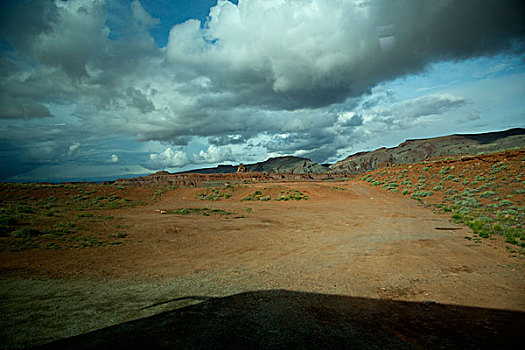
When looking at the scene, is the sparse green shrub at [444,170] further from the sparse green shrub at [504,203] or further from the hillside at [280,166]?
the hillside at [280,166]

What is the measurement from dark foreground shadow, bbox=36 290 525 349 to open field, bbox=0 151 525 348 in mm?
30

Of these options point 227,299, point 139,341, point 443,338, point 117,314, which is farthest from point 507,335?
point 117,314

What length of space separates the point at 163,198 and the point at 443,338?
3601 centimetres

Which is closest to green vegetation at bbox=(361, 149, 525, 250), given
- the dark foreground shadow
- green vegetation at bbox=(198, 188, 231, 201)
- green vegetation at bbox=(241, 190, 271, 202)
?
the dark foreground shadow

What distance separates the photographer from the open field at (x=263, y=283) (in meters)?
4.27

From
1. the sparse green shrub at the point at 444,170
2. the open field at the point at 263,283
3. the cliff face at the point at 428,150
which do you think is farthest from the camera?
the cliff face at the point at 428,150

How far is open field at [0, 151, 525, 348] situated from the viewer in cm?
427

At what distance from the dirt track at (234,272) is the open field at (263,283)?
1.6 inches

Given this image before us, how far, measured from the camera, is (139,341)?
12.9 feet

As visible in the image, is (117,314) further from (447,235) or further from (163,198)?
(163,198)

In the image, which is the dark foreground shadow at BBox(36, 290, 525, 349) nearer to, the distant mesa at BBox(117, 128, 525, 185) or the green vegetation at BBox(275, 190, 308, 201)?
the green vegetation at BBox(275, 190, 308, 201)

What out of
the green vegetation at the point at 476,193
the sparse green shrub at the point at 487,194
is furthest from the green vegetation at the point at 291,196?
the sparse green shrub at the point at 487,194

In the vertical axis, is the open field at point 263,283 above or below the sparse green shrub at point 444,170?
below

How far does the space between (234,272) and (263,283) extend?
1.30 m
